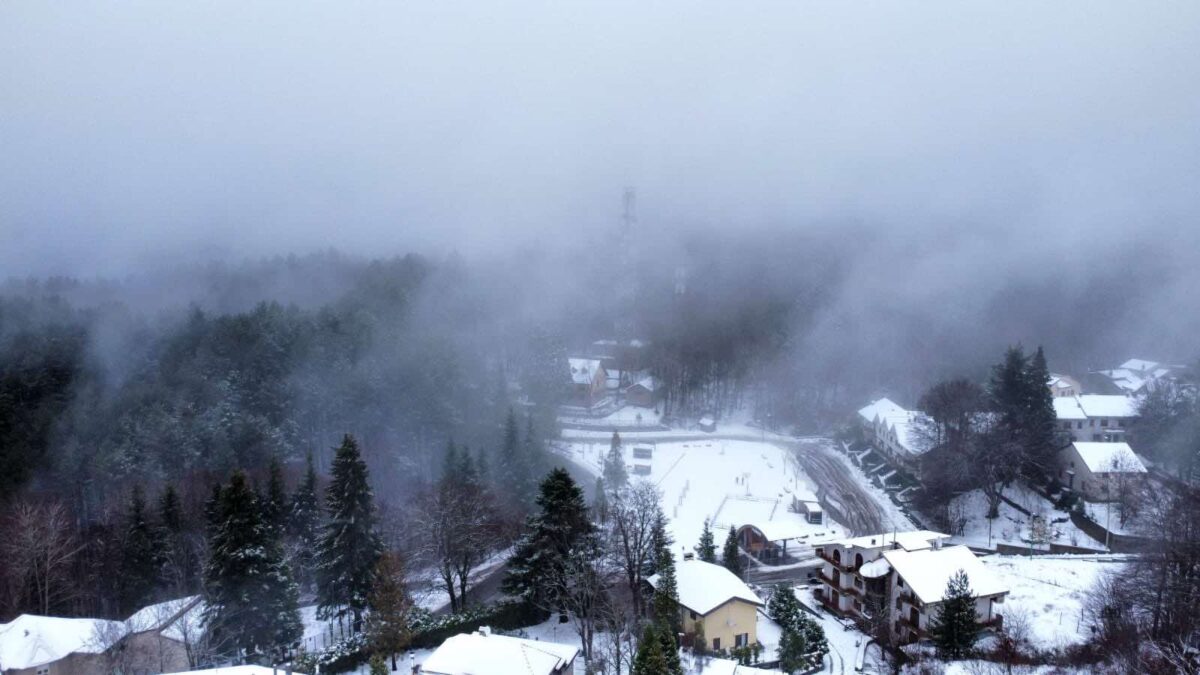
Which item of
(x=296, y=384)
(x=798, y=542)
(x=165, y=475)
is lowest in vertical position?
(x=798, y=542)

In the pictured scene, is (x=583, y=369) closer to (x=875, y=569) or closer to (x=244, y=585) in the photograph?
(x=875, y=569)

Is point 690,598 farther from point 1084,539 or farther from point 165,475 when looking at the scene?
point 165,475

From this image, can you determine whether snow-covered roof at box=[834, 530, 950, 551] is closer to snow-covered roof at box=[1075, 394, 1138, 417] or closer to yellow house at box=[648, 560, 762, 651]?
yellow house at box=[648, 560, 762, 651]

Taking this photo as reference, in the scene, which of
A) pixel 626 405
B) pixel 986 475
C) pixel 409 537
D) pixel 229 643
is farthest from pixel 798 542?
pixel 626 405

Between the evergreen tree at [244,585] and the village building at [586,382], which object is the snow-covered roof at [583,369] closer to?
the village building at [586,382]

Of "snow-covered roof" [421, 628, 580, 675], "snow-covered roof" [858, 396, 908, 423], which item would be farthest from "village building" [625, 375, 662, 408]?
"snow-covered roof" [421, 628, 580, 675]

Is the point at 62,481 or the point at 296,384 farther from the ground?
the point at 296,384

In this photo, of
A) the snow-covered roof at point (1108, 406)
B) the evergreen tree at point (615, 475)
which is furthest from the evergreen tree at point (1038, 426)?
the evergreen tree at point (615, 475)
